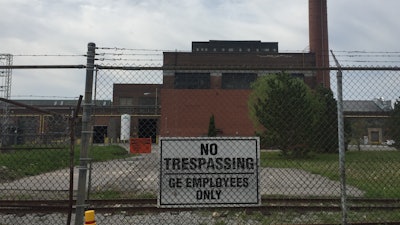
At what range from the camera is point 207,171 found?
5.03 metres

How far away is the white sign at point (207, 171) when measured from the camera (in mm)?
5023

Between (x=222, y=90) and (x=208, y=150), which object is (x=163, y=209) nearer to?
(x=208, y=150)

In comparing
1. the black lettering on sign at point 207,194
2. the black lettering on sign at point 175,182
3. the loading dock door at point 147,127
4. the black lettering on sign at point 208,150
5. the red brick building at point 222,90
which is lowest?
the black lettering on sign at point 207,194

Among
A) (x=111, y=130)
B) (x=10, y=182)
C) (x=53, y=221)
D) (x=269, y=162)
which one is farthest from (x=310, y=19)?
(x=53, y=221)

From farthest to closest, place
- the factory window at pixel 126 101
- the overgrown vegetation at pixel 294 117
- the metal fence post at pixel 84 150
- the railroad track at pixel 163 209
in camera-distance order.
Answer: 1. the factory window at pixel 126 101
2. the overgrown vegetation at pixel 294 117
3. the railroad track at pixel 163 209
4. the metal fence post at pixel 84 150

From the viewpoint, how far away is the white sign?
16.5 feet

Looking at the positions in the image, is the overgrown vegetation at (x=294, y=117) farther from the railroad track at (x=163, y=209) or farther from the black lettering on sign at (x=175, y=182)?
the black lettering on sign at (x=175, y=182)

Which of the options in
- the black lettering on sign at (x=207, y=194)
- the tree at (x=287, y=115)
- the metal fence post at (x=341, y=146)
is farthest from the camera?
the tree at (x=287, y=115)

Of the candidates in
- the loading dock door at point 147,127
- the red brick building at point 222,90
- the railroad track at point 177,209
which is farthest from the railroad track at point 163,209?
the red brick building at point 222,90

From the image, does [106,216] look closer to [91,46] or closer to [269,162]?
[91,46]

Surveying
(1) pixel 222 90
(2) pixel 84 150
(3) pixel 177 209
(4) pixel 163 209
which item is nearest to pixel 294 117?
(3) pixel 177 209

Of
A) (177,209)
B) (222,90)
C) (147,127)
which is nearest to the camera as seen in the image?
(147,127)

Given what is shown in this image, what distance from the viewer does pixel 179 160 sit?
505 cm

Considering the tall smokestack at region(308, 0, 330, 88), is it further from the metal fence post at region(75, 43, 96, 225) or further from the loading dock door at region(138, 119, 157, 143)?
the metal fence post at region(75, 43, 96, 225)
